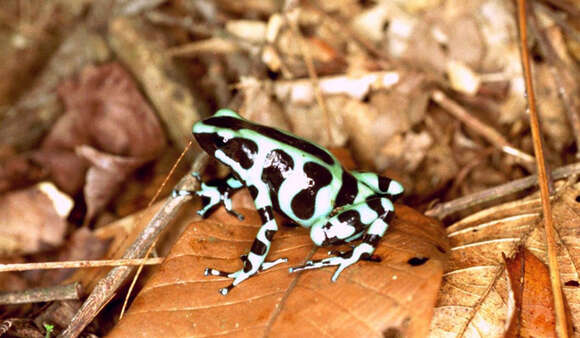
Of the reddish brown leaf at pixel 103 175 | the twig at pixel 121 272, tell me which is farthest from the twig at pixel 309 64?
the reddish brown leaf at pixel 103 175

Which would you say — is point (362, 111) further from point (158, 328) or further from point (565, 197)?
point (158, 328)

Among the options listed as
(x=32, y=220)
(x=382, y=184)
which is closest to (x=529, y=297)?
(x=382, y=184)

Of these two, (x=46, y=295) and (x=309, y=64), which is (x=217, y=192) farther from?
(x=309, y=64)

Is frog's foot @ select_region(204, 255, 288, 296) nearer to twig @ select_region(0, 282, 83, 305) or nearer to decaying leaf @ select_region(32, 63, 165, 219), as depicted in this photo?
twig @ select_region(0, 282, 83, 305)

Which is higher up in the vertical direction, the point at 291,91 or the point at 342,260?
the point at 291,91

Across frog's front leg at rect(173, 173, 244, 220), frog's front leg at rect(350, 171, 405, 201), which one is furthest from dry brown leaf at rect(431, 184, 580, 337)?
frog's front leg at rect(173, 173, 244, 220)

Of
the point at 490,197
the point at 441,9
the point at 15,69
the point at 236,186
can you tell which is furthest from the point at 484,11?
the point at 15,69
